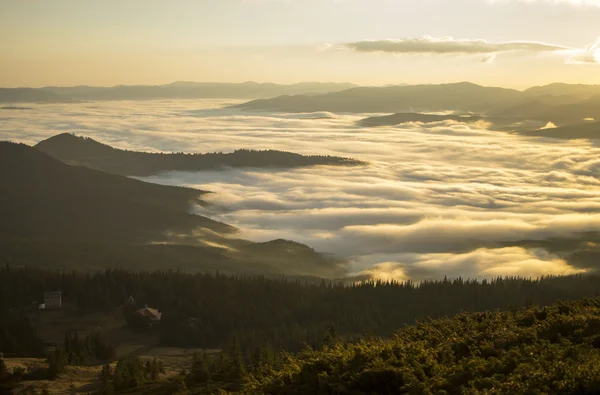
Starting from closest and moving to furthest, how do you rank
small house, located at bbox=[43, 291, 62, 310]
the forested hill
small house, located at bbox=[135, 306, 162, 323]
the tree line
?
the forested hill → the tree line → small house, located at bbox=[135, 306, 162, 323] → small house, located at bbox=[43, 291, 62, 310]

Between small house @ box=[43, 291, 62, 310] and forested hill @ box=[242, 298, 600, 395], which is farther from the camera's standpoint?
small house @ box=[43, 291, 62, 310]

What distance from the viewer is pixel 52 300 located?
442ft

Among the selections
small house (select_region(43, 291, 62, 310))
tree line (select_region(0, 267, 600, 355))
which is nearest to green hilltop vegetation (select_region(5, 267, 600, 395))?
tree line (select_region(0, 267, 600, 355))

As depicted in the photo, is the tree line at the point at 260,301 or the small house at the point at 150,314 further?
the small house at the point at 150,314

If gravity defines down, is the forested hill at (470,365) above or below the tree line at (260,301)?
above

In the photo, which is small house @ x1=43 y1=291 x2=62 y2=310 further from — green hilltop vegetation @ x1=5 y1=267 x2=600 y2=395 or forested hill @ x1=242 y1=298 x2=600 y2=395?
forested hill @ x1=242 y1=298 x2=600 y2=395

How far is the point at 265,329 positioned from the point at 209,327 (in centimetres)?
910

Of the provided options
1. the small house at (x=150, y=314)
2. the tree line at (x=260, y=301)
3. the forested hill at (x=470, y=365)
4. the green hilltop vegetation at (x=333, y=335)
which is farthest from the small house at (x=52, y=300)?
the forested hill at (x=470, y=365)

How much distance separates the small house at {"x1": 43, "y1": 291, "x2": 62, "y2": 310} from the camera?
134125 mm

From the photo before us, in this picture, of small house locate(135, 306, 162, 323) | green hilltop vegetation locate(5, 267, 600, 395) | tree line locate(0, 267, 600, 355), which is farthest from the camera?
small house locate(135, 306, 162, 323)

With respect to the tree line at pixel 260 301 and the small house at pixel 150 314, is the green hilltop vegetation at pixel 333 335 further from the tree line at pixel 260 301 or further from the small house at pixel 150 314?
the small house at pixel 150 314

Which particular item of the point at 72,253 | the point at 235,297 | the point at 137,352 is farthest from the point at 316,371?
the point at 72,253

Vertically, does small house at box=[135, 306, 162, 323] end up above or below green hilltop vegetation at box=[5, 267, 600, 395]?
below

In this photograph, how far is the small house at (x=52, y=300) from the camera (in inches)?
5281
